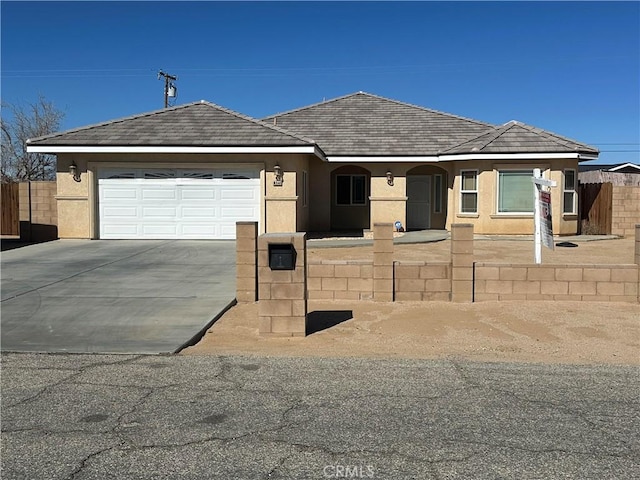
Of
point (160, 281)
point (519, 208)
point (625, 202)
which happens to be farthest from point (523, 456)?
point (625, 202)

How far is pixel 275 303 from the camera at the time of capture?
26.7 ft

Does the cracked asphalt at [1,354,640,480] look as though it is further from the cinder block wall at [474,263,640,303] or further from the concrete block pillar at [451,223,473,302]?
the cinder block wall at [474,263,640,303]

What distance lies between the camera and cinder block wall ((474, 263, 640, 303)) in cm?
1037

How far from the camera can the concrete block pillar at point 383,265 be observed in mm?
10477

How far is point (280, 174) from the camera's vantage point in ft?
63.0

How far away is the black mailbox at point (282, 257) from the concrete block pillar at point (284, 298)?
0.15 ft

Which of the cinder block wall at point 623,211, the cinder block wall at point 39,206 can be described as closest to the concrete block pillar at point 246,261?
the cinder block wall at point 39,206

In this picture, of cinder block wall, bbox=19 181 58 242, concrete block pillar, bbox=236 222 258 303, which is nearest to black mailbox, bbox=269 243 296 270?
concrete block pillar, bbox=236 222 258 303

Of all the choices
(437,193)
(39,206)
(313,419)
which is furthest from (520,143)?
(313,419)

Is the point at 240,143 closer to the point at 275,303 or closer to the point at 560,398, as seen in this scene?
the point at 275,303

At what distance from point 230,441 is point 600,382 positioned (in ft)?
12.3

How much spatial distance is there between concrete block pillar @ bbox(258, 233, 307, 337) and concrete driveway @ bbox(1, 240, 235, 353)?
0.99 metres

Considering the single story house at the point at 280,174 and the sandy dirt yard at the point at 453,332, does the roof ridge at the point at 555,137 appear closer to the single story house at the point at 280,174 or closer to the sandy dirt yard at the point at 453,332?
the single story house at the point at 280,174

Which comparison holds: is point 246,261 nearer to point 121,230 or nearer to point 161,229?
point 161,229
